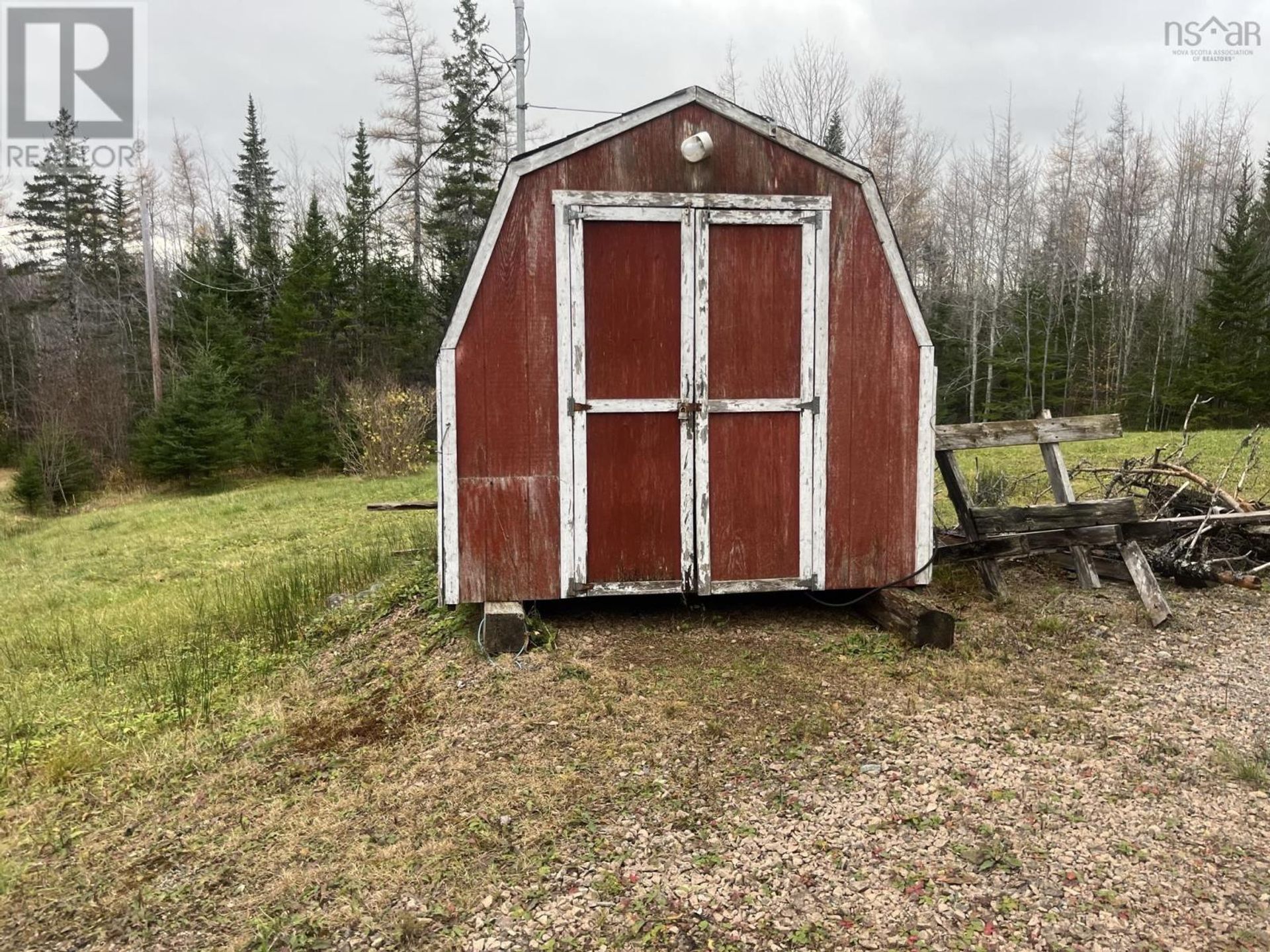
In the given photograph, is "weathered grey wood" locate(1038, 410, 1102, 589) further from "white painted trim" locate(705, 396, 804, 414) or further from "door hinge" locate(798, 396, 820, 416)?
"white painted trim" locate(705, 396, 804, 414)

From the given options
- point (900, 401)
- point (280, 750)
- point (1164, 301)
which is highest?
point (1164, 301)

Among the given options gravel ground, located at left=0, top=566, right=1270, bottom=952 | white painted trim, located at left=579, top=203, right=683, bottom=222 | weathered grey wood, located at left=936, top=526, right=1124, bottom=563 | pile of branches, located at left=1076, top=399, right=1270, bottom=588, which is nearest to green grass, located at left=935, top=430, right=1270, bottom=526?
pile of branches, located at left=1076, top=399, right=1270, bottom=588

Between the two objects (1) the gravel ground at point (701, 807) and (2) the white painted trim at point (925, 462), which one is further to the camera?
(2) the white painted trim at point (925, 462)

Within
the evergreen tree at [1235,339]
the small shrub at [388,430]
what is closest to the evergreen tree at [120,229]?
the small shrub at [388,430]

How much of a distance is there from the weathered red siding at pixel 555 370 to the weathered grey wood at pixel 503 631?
174mm

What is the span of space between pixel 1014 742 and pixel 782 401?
2393 millimetres

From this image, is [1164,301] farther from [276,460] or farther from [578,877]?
[578,877]

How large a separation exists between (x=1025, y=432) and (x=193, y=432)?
19.7 metres

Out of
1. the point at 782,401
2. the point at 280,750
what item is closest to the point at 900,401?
the point at 782,401

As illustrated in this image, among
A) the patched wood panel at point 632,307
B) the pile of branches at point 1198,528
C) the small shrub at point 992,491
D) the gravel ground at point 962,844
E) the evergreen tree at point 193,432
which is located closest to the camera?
the gravel ground at point 962,844

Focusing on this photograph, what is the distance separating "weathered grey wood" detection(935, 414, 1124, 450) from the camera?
18.6 feet

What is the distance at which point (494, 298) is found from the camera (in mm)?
5070

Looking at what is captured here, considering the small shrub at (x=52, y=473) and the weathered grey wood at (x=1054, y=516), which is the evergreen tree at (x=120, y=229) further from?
the weathered grey wood at (x=1054, y=516)

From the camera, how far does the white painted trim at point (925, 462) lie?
17.8 ft
